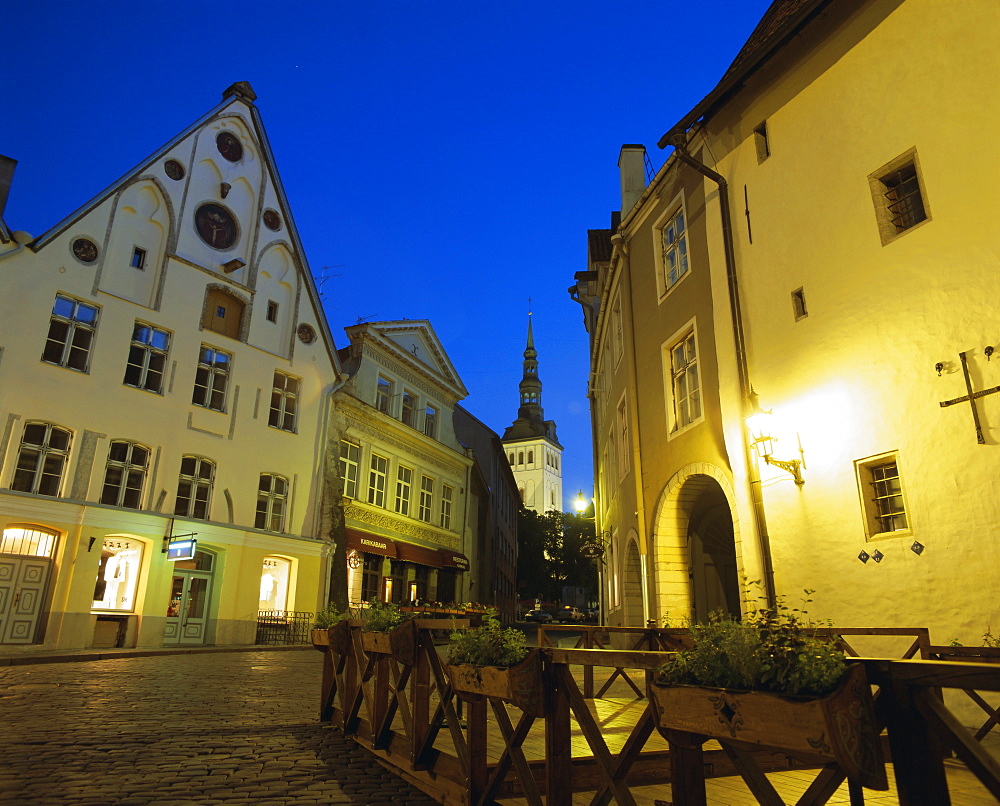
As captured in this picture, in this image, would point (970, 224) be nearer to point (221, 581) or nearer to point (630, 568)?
point (630, 568)

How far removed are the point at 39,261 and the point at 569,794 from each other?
19.3m

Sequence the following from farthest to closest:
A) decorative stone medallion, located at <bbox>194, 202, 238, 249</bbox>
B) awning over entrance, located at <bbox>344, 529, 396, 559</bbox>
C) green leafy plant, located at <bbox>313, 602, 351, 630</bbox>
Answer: awning over entrance, located at <bbox>344, 529, 396, 559</bbox>
decorative stone medallion, located at <bbox>194, 202, 238, 249</bbox>
green leafy plant, located at <bbox>313, 602, 351, 630</bbox>

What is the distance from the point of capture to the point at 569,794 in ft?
12.3

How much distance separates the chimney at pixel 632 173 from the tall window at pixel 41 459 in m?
15.5

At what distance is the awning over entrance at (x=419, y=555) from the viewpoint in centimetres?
2682

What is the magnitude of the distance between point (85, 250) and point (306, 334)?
7.60 m

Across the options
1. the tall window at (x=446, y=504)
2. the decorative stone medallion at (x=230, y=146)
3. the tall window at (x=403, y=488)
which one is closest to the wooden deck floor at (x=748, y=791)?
the tall window at (x=403, y=488)

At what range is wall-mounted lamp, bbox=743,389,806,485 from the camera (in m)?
10.0

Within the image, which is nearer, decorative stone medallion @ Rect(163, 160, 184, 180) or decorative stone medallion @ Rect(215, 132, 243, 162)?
decorative stone medallion @ Rect(163, 160, 184, 180)

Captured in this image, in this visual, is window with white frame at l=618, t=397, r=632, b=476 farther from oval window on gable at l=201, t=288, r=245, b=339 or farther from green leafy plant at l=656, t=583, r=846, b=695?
green leafy plant at l=656, t=583, r=846, b=695

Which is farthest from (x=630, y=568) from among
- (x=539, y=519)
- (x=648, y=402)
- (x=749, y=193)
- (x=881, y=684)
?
(x=539, y=519)

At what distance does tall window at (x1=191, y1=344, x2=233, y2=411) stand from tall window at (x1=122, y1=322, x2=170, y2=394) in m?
1.08

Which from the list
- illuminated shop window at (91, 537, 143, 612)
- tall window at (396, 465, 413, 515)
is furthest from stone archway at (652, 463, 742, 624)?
tall window at (396, 465, 413, 515)

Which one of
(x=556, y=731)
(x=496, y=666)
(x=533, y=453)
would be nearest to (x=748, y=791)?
(x=556, y=731)
